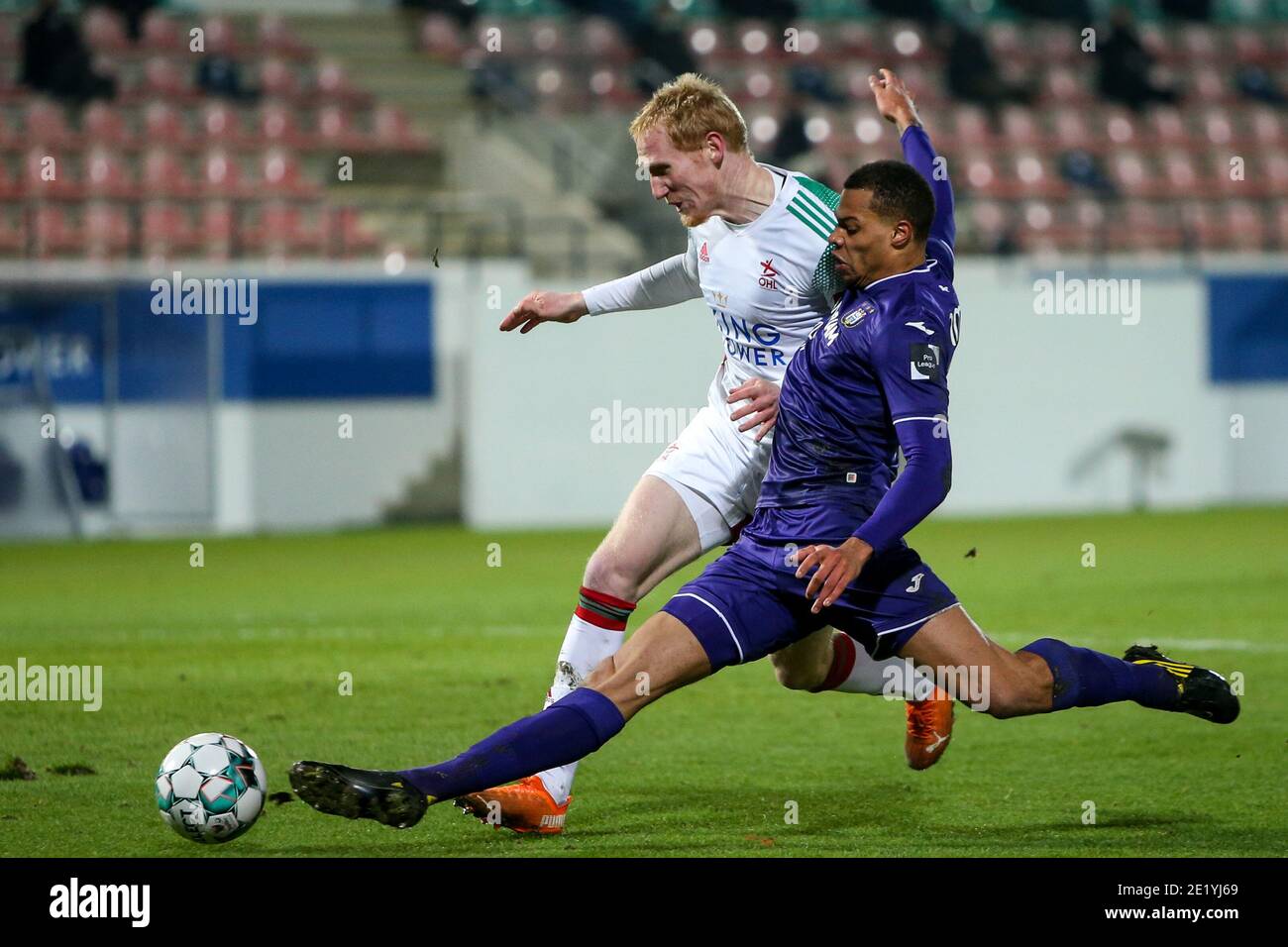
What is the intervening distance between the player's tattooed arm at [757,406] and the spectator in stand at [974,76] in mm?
19632

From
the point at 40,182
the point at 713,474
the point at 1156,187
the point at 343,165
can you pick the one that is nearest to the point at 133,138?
the point at 40,182

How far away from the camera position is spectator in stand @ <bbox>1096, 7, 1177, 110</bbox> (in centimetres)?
2428

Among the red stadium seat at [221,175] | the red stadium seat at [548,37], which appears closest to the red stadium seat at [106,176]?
the red stadium seat at [221,175]

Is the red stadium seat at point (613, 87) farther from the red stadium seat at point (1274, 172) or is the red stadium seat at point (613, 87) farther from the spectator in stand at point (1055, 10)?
the red stadium seat at point (1274, 172)

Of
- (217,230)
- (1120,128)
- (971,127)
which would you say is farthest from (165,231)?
(1120,128)

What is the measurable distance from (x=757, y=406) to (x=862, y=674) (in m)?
1.22

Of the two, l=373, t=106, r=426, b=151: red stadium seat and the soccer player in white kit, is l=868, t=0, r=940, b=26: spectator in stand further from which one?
the soccer player in white kit

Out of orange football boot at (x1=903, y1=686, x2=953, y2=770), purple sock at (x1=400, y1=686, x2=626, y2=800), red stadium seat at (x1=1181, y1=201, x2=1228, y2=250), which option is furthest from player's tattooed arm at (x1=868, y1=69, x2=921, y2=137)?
red stadium seat at (x1=1181, y1=201, x2=1228, y2=250)

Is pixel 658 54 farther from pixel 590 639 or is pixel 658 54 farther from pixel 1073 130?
pixel 590 639

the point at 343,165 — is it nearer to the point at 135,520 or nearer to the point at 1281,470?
the point at 135,520

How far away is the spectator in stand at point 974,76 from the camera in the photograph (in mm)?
24047

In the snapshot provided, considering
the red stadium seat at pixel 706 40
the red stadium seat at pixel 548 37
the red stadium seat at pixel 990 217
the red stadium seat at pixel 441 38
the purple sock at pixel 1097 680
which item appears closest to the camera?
the purple sock at pixel 1097 680

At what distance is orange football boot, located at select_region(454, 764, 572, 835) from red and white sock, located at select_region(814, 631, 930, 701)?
3.77 ft
